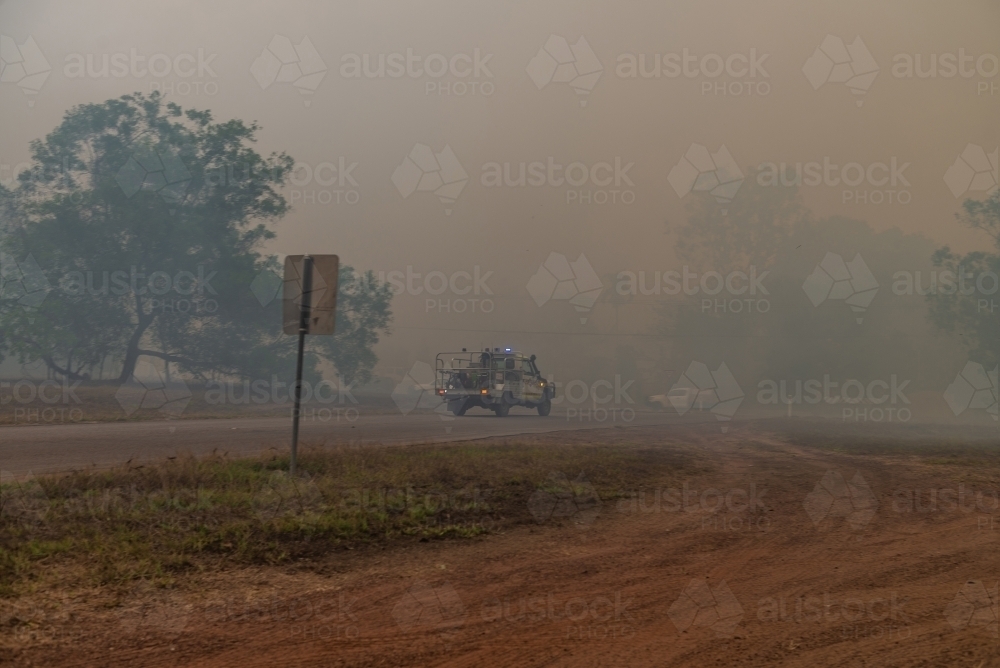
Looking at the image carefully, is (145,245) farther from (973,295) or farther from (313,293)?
(973,295)

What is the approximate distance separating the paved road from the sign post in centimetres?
339

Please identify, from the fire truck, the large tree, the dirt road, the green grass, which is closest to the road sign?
the green grass

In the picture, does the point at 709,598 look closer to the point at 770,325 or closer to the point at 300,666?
the point at 300,666

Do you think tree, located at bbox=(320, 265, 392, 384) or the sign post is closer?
the sign post

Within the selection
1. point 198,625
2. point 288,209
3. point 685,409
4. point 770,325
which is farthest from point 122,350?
point 770,325

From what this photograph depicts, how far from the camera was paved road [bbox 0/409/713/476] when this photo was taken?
11320 millimetres

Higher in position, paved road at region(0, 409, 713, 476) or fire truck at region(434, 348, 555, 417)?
fire truck at region(434, 348, 555, 417)

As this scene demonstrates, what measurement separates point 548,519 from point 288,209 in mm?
29321

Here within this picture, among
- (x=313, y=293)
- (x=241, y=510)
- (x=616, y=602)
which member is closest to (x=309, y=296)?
(x=313, y=293)

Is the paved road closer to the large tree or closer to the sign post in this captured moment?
the sign post

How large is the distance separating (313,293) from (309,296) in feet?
0.21

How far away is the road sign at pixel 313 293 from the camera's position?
961 cm

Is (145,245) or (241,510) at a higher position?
(145,245)

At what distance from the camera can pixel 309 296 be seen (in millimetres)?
9672
